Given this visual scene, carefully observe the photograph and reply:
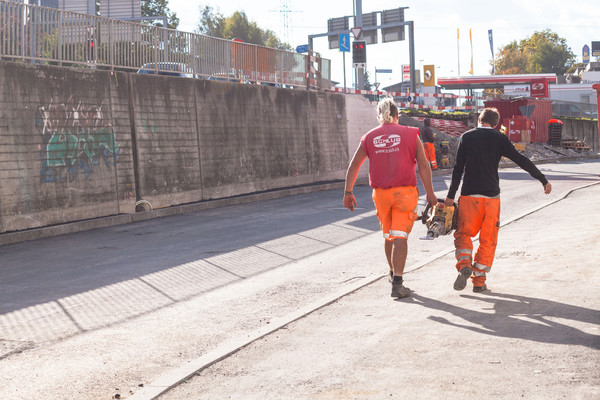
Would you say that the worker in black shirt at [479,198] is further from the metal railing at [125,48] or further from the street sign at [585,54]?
the street sign at [585,54]

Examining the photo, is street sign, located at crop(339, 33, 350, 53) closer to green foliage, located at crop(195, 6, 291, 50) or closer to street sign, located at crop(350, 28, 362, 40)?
street sign, located at crop(350, 28, 362, 40)

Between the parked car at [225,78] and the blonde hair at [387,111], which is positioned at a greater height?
the parked car at [225,78]

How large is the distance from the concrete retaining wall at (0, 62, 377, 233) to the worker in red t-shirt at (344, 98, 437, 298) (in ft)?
27.2

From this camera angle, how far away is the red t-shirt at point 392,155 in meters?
7.29

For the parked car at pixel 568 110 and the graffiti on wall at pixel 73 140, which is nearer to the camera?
the graffiti on wall at pixel 73 140

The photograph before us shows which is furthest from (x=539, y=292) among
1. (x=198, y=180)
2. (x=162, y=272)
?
(x=198, y=180)

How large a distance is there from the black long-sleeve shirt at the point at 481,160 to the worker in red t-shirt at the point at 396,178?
0.38 metres

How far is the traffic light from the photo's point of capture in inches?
1068

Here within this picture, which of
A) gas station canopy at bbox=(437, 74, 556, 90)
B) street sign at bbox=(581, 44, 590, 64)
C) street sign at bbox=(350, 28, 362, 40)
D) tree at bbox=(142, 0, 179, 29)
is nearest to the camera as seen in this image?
street sign at bbox=(350, 28, 362, 40)

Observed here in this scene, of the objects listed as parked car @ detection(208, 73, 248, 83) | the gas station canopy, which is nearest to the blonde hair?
parked car @ detection(208, 73, 248, 83)

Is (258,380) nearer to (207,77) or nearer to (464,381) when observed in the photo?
(464,381)

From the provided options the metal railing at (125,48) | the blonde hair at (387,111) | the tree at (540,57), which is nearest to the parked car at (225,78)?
the metal railing at (125,48)

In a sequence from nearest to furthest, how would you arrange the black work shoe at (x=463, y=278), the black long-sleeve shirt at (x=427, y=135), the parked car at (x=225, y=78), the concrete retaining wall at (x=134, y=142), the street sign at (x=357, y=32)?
the black work shoe at (x=463, y=278) < the concrete retaining wall at (x=134, y=142) < the parked car at (x=225, y=78) < the black long-sleeve shirt at (x=427, y=135) < the street sign at (x=357, y=32)

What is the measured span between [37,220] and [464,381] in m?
11.1
